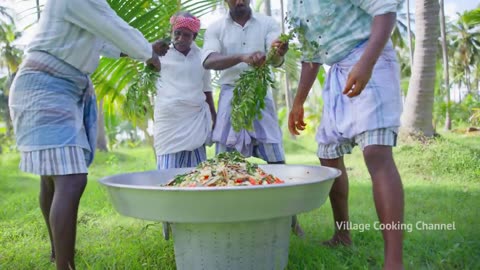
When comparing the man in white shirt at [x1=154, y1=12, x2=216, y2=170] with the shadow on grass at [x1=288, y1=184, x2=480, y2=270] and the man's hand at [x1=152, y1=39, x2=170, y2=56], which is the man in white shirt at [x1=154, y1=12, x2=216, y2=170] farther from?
the shadow on grass at [x1=288, y1=184, x2=480, y2=270]

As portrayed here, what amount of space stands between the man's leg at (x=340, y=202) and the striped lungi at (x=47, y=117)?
1374mm

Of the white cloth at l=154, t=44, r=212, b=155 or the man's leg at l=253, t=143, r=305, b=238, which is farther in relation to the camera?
the white cloth at l=154, t=44, r=212, b=155

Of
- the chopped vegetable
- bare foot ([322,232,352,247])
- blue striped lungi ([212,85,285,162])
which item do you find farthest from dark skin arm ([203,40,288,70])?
bare foot ([322,232,352,247])

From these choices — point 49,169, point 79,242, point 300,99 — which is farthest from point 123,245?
point 300,99

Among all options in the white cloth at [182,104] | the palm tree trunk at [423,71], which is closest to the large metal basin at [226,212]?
the white cloth at [182,104]

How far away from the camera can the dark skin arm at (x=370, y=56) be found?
2.04 m

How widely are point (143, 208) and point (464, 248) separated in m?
1.87

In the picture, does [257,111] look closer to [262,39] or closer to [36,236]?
[262,39]

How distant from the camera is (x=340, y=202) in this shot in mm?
2678

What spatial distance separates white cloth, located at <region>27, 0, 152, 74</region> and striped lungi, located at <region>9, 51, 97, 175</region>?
61 mm

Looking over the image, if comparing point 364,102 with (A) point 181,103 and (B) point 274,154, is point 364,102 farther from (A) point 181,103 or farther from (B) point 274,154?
(A) point 181,103

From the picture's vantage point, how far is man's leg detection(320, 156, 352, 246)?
103 inches

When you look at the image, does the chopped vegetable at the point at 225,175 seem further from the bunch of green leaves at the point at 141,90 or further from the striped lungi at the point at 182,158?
the striped lungi at the point at 182,158

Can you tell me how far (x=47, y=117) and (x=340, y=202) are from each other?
168cm
